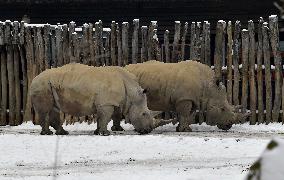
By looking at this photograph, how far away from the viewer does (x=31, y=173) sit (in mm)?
5824

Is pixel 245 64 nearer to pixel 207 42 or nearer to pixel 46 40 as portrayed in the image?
pixel 207 42

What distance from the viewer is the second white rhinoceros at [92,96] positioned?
8742 millimetres

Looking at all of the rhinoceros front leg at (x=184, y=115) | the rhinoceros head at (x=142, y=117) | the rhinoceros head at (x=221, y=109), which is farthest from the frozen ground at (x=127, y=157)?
the rhinoceros head at (x=221, y=109)

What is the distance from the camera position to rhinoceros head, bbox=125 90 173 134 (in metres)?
8.98

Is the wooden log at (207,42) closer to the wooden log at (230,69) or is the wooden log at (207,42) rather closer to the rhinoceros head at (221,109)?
the wooden log at (230,69)

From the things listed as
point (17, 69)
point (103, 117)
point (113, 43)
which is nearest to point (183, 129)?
point (103, 117)

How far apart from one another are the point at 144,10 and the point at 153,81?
21.9 feet

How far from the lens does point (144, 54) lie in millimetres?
11281

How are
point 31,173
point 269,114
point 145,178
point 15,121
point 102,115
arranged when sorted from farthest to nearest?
point 15,121
point 269,114
point 102,115
point 31,173
point 145,178

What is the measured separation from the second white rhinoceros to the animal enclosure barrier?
6.96 ft

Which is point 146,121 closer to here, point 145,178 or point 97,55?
point 97,55

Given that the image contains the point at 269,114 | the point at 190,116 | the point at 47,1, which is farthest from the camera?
the point at 47,1

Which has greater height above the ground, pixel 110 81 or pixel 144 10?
pixel 144 10

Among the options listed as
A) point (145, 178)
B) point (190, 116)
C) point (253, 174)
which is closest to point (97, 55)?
point (190, 116)
